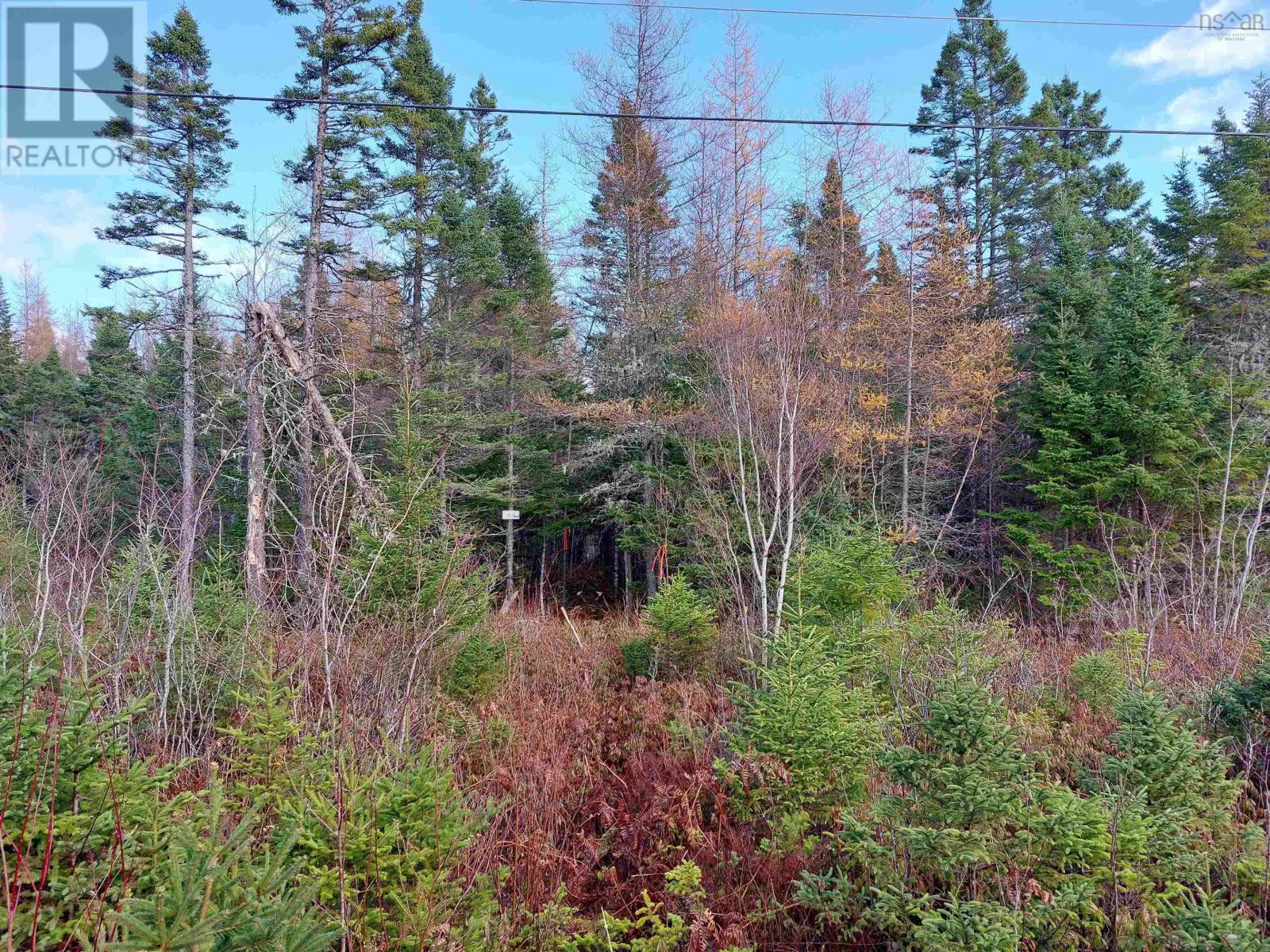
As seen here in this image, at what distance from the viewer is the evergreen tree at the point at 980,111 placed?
66.4 feet

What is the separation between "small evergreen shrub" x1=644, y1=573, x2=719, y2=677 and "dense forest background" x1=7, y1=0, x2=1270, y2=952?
7 cm

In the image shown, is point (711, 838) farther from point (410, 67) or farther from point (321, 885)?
point (410, 67)

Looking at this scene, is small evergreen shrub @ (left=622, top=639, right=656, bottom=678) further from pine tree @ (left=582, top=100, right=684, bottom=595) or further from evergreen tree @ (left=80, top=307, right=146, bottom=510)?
evergreen tree @ (left=80, top=307, right=146, bottom=510)

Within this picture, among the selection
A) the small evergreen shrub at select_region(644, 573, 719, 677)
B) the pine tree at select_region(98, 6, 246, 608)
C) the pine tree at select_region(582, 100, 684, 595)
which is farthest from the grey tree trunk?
the small evergreen shrub at select_region(644, 573, 719, 677)

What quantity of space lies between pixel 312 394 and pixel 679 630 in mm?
5122

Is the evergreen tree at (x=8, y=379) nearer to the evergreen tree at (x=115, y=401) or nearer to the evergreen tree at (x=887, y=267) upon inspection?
the evergreen tree at (x=115, y=401)

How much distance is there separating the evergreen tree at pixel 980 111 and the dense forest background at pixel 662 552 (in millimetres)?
136

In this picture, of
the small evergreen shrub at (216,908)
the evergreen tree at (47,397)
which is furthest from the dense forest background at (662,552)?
the evergreen tree at (47,397)

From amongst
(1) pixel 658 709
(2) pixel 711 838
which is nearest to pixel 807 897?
(2) pixel 711 838

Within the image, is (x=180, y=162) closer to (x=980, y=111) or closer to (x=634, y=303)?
(x=634, y=303)

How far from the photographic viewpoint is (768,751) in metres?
4.34

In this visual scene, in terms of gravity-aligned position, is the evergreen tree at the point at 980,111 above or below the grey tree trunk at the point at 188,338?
above

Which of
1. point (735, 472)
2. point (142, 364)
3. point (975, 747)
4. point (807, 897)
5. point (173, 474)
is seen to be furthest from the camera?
point (173, 474)

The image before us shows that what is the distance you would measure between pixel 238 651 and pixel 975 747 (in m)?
4.99
